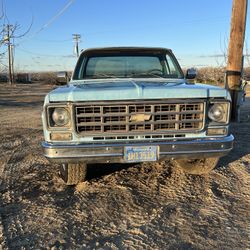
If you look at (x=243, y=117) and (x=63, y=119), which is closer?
(x=63, y=119)

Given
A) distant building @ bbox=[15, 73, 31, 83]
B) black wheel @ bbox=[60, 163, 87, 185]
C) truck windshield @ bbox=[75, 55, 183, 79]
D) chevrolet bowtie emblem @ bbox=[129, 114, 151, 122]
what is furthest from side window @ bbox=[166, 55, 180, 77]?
distant building @ bbox=[15, 73, 31, 83]

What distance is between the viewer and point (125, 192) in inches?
171

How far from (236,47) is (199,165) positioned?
524 cm

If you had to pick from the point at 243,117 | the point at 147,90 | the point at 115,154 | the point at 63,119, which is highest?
the point at 147,90

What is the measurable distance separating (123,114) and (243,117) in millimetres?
7765

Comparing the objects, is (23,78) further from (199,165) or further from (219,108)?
(219,108)

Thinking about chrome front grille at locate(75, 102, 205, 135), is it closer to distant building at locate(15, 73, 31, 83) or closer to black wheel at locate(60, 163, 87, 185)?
black wheel at locate(60, 163, 87, 185)

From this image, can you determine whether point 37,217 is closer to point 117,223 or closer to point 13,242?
point 13,242

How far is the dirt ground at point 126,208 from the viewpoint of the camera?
3143 mm

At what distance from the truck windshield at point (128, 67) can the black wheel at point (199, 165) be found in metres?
1.41

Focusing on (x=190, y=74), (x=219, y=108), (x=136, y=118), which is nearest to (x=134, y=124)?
(x=136, y=118)

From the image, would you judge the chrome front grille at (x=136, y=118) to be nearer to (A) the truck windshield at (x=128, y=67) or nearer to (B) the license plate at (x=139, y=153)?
(B) the license plate at (x=139, y=153)

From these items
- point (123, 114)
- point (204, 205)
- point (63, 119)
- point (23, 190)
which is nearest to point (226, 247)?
point (204, 205)

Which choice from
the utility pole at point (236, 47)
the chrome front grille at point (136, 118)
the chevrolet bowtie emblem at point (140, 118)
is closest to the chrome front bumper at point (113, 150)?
the chrome front grille at point (136, 118)
